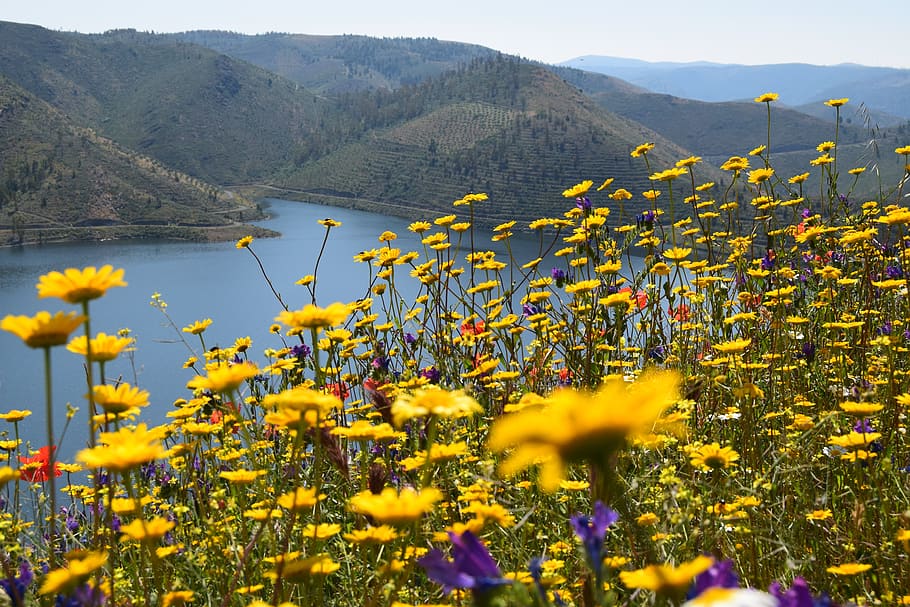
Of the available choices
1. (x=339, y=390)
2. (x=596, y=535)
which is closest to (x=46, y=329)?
(x=596, y=535)

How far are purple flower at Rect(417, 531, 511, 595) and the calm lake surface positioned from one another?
6.80ft

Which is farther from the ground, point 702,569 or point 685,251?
point 685,251

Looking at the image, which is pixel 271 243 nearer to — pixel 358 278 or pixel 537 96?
pixel 358 278

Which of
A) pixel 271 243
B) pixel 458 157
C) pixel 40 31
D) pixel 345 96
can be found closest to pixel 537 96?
pixel 458 157

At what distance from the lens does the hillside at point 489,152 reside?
2675 inches

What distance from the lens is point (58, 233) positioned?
1809 inches

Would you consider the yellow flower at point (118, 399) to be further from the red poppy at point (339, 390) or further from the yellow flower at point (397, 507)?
the red poppy at point (339, 390)

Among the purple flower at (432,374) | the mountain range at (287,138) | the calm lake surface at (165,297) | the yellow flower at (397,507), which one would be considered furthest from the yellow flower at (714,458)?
the mountain range at (287,138)

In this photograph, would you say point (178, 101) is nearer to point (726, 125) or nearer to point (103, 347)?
point (726, 125)

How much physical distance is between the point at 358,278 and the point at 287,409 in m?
26.6

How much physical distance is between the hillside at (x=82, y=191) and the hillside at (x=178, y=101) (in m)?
35.7

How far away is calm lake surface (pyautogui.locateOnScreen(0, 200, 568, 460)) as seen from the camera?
15.8m

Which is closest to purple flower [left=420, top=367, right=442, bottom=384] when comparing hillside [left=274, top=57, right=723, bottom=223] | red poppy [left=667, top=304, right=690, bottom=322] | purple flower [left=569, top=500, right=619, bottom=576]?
red poppy [left=667, top=304, right=690, bottom=322]

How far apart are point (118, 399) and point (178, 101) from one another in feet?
403
